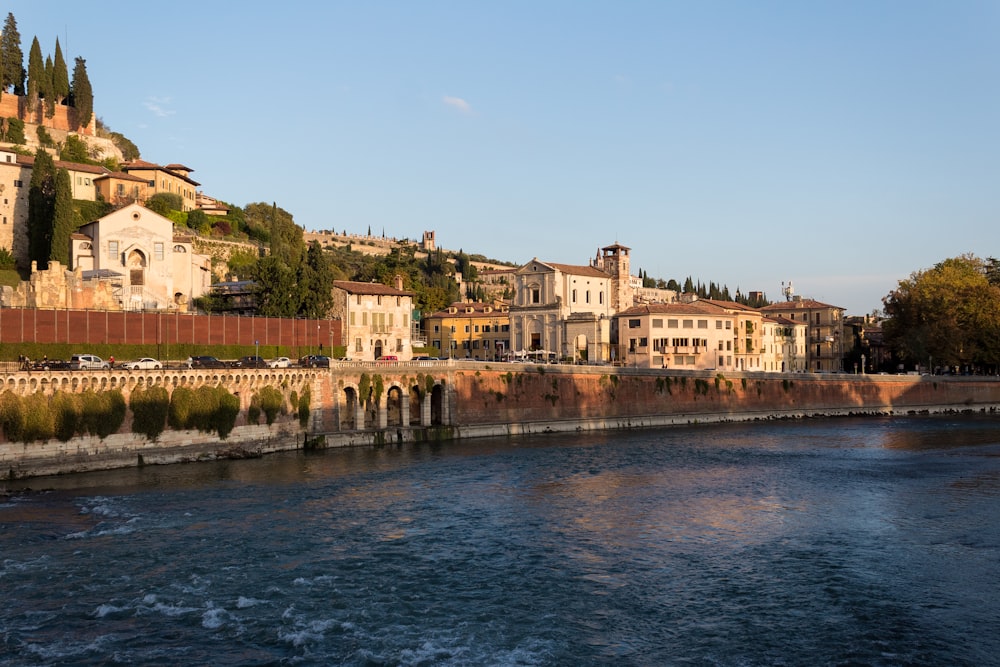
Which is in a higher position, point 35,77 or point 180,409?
point 35,77

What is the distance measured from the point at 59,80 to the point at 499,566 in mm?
101609

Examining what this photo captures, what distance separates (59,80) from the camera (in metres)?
103

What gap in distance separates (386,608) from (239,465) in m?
27.1

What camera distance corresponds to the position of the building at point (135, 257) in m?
73.0

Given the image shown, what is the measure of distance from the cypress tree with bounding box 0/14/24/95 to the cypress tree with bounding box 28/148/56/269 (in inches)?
1222

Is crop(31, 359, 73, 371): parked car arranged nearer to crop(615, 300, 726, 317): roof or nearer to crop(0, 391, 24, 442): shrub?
crop(0, 391, 24, 442): shrub

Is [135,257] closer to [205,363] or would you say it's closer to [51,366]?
[205,363]

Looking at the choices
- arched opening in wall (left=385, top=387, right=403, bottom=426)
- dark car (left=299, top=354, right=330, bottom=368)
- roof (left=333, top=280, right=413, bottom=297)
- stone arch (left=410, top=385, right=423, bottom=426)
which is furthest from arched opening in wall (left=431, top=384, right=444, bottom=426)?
roof (left=333, top=280, right=413, bottom=297)

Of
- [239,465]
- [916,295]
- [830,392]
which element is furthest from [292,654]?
[916,295]

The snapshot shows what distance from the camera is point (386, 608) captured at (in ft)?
76.2

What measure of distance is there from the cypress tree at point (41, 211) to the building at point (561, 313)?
155 ft

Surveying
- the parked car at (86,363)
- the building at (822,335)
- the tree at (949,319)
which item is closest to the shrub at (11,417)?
the parked car at (86,363)

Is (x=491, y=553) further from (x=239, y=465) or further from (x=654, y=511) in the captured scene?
(x=239, y=465)

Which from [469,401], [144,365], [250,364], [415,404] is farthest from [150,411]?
[469,401]
